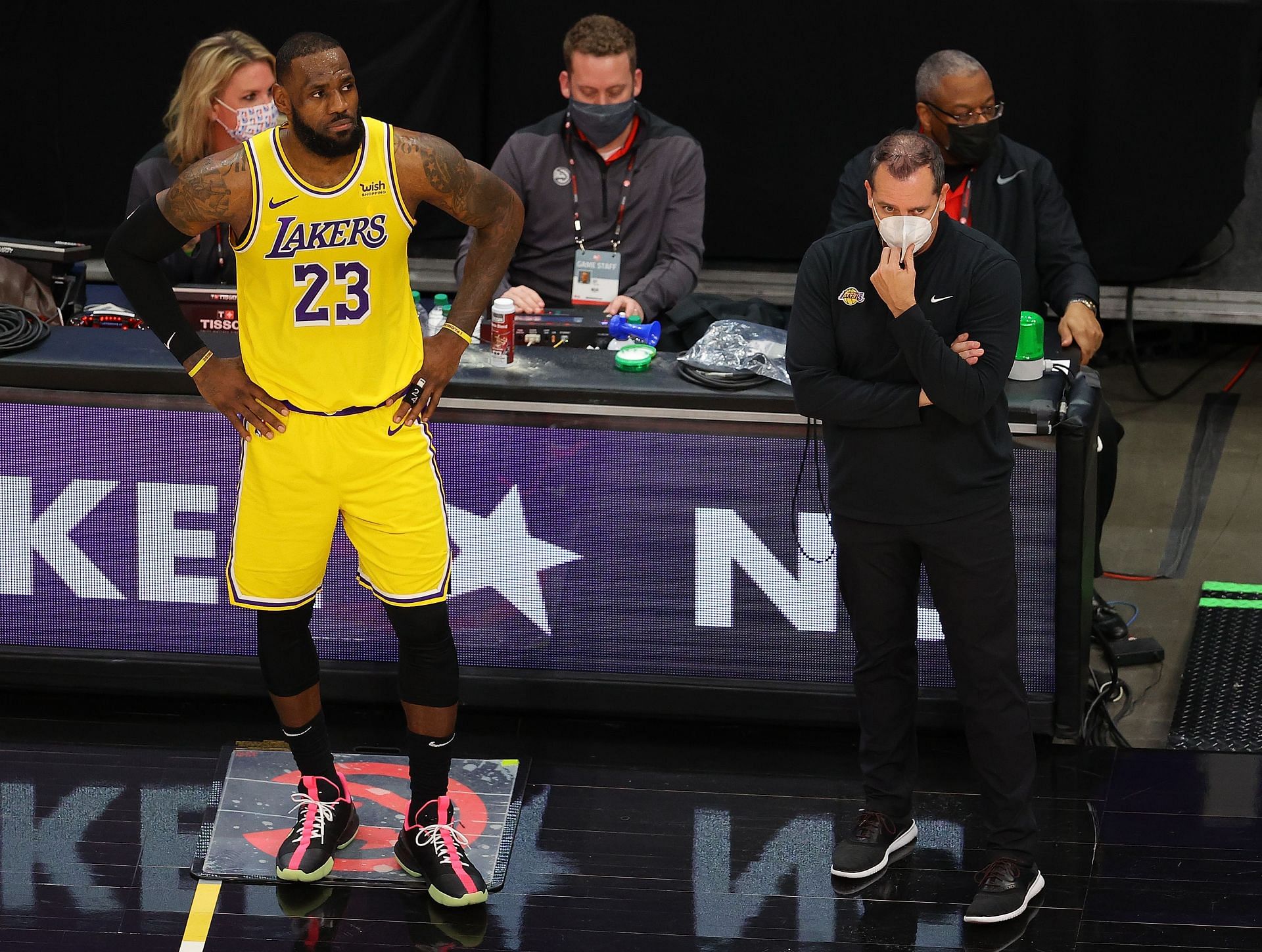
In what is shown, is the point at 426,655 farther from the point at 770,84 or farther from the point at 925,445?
the point at 770,84

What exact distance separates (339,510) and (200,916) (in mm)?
1056

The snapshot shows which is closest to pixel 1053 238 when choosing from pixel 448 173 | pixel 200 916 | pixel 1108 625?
pixel 1108 625

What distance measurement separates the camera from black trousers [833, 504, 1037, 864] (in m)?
3.99

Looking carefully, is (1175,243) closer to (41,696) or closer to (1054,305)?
(1054,305)

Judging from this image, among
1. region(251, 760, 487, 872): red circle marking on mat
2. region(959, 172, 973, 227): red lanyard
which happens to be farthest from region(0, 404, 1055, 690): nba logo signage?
region(959, 172, 973, 227): red lanyard

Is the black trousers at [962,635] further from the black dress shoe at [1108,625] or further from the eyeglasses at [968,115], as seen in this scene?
the eyeglasses at [968,115]

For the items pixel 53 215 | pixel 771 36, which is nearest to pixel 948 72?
pixel 771 36

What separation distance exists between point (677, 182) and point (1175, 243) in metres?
2.74

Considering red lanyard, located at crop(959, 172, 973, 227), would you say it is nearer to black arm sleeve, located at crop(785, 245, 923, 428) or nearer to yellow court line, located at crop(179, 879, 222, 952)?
black arm sleeve, located at crop(785, 245, 923, 428)

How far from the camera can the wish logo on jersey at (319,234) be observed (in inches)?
150

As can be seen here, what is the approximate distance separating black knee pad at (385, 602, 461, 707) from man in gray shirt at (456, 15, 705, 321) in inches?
77.6

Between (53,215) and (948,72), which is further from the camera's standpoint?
(53,215)

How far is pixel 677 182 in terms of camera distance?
6008mm

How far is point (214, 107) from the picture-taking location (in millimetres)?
5621
